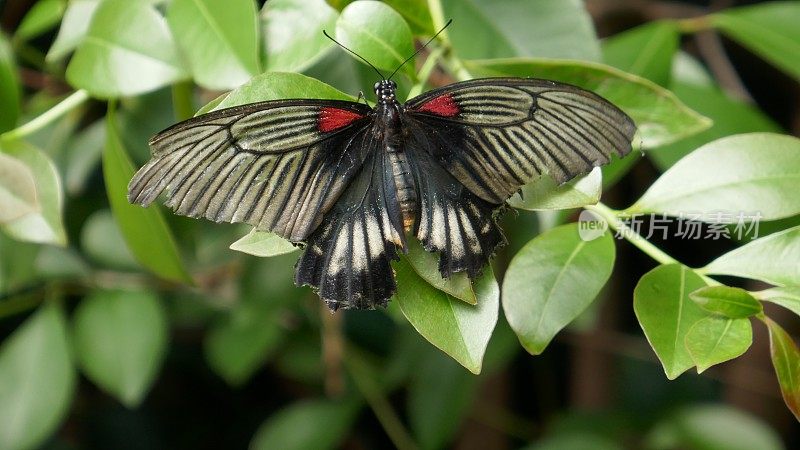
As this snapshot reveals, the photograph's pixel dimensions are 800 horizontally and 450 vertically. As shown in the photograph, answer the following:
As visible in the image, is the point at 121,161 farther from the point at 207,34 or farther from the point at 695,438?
the point at 695,438

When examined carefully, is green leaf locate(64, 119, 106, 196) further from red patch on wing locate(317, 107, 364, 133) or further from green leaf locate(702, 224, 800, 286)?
green leaf locate(702, 224, 800, 286)

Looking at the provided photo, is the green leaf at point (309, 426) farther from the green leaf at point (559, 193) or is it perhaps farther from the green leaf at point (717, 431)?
the green leaf at point (559, 193)

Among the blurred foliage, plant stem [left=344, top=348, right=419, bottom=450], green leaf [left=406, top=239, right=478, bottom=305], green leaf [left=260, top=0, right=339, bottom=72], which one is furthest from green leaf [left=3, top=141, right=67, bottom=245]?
plant stem [left=344, top=348, right=419, bottom=450]

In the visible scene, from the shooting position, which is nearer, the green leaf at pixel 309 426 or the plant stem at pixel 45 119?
the plant stem at pixel 45 119

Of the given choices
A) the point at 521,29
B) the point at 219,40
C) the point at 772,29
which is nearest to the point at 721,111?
the point at 772,29

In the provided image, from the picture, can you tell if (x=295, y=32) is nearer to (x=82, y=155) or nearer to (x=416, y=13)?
(x=416, y=13)

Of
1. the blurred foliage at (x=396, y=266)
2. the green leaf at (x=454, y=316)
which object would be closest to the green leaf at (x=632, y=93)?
the blurred foliage at (x=396, y=266)
